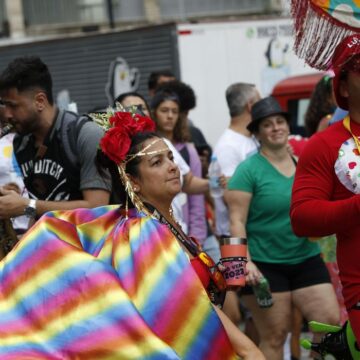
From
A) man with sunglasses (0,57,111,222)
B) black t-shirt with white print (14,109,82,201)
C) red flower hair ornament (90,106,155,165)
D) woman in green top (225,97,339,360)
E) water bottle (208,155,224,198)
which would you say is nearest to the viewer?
red flower hair ornament (90,106,155,165)

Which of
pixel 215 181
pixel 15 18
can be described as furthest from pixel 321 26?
pixel 15 18

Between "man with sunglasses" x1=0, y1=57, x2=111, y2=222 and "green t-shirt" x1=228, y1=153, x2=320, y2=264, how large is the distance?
1.31 m

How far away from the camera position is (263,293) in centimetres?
560

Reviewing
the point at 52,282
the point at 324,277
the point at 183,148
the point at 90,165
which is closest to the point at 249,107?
the point at 183,148

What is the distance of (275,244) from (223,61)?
25.5 feet

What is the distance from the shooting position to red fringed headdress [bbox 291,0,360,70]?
3.93m

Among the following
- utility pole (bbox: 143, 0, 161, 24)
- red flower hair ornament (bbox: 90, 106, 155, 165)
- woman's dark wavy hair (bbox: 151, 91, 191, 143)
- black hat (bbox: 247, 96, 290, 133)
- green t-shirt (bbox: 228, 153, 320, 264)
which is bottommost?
utility pole (bbox: 143, 0, 161, 24)

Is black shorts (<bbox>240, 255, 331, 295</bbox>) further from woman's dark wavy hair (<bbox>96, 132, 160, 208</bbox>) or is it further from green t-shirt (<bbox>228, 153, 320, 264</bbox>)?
woman's dark wavy hair (<bbox>96, 132, 160, 208</bbox>)

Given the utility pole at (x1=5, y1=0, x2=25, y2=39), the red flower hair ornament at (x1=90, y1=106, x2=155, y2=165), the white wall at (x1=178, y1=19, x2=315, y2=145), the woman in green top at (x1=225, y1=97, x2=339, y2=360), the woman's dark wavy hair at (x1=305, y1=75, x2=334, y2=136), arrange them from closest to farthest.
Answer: the red flower hair ornament at (x1=90, y1=106, x2=155, y2=165) < the woman in green top at (x1=225, y1=97, x2=339, y2=360) < the woman's dark wavy hair at (x1=305, y1=75, x2=334, y2=136) < the white wall at (x1=178, y1=19, x2=315, y2=145) < the utility pole at (x1=5, y1=0, x2=25, y2=39)

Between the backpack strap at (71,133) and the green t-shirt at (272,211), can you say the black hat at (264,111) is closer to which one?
the green t-shirt at (272,211)

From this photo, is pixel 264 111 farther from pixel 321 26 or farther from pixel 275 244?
pixel 321 26

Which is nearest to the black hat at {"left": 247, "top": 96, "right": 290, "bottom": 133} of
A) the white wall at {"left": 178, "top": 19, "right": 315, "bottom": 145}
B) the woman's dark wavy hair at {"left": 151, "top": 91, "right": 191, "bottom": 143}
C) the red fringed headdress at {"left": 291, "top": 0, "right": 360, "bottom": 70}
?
the woman's dark wavy hair at {"left": 151, "top": 91, "right": 191, "bottom": 143}

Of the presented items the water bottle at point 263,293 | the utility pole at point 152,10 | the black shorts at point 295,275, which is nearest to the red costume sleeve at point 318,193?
the water bottle at point 263,293

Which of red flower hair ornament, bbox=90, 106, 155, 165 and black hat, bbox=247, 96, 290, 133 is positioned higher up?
red flower hair ornament, bbox=90, 106, 155, 165
